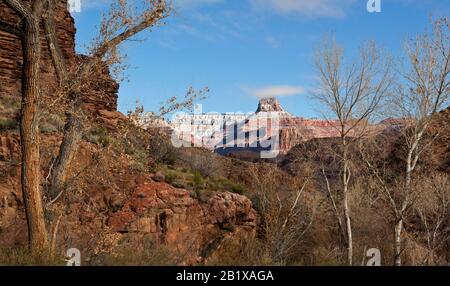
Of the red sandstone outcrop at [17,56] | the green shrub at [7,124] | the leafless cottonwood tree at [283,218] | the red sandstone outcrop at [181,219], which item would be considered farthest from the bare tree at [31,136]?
the red sandstone outcrop at [17,56]

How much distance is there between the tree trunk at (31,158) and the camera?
8211mm

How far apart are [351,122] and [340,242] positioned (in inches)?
255

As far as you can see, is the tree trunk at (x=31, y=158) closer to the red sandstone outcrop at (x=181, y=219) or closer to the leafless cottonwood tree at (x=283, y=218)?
the red sandstone outcrop at (x=181, y=219)

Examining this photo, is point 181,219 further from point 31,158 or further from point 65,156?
point 31,158

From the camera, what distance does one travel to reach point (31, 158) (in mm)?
8227

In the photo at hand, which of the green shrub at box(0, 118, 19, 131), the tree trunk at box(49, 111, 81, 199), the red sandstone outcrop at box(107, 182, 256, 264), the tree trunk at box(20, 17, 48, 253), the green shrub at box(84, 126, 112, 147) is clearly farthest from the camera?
the green shrub at box(84, 126, 112, 147)

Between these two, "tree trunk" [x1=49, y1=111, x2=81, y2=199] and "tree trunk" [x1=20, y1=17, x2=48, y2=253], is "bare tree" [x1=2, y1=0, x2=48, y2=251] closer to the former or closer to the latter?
"tree trunk" [x1=20, y1=17, x2=48, y2=253]

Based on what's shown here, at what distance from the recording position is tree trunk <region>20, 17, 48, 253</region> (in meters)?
8.21

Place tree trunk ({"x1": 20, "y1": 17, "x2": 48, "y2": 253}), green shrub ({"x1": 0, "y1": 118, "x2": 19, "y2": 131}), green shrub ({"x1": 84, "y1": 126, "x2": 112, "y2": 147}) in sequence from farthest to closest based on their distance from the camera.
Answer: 1. green shrub ({"x1": 84, "y1": 126, "x2": 112, "y2": 147})
2. green shrub ({"x1": 0, "y1": 118, "x2": 19, "y2": 131})
3. tree trunk ({"x1": 20, "y1": 17, "x2": 48, "y2": 253})

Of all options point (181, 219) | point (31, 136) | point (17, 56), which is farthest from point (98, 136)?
point (31, 136)

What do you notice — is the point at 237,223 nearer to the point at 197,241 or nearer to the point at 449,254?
the point at 197,241

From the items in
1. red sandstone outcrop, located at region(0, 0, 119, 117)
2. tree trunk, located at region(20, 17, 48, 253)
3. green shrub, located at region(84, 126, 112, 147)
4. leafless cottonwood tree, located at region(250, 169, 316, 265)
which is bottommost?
leafless cottonwood tree, located at region(250, 169, 316, 265)

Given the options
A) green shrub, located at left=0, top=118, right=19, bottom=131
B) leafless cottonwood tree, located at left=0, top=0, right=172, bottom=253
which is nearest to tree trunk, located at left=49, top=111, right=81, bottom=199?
leafless cottonwood tree, located at left=0, top=0, right=172, bottom=253

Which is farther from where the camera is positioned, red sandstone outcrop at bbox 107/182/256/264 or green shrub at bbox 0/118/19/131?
green shrub at bbox 0/118/19/131
